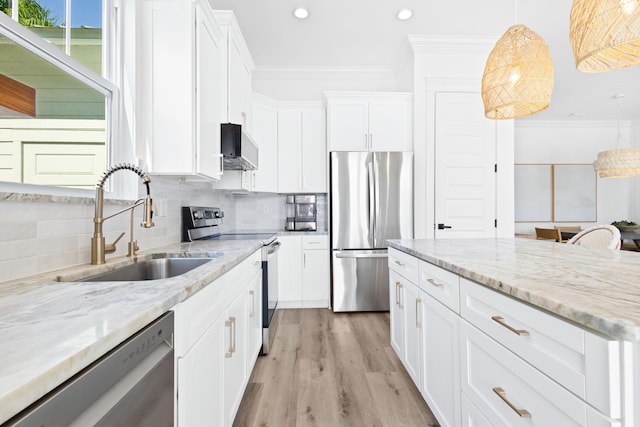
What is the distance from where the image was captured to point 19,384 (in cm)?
39

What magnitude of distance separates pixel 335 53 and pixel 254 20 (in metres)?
1.09

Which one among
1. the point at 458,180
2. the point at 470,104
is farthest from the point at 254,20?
the point at 458,180

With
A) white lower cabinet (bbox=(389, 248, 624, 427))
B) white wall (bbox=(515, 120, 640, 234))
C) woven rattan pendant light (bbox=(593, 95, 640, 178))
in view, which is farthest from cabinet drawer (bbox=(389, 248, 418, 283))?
white wall (bbox=(515, 120, 640, 234))

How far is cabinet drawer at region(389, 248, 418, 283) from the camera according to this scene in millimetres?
1792

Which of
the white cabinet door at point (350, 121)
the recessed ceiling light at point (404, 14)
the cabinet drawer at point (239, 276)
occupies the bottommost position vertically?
the cabinet drawer at point (239, 276)

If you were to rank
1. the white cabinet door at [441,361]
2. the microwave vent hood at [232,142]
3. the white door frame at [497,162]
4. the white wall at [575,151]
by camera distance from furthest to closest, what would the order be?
the white wall at [575,151], the white door frame at [497,162], the microwave vent hood at [232,142], the white cabinet door at [441,361]

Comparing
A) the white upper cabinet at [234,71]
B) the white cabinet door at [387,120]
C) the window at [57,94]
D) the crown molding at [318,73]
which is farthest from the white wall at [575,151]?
the window at [57,94]

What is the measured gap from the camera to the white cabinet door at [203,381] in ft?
3.00

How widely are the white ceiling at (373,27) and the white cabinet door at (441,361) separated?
2.72 meters

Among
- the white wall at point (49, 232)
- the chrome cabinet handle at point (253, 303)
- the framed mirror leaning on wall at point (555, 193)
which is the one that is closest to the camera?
the white wall at point (49, 232)

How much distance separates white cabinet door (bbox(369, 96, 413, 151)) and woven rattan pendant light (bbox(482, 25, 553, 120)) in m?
1.80

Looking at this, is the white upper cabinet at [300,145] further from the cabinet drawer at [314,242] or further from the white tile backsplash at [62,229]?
the white tile backsplash at [62,229]

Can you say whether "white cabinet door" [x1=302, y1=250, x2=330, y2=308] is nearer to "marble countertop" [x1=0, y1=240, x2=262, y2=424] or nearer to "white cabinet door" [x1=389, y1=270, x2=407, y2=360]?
"white cabinet door" [x1=389, y1=270, x2=407, y2=360]

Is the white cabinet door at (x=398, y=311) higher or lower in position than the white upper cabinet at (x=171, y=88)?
lower
